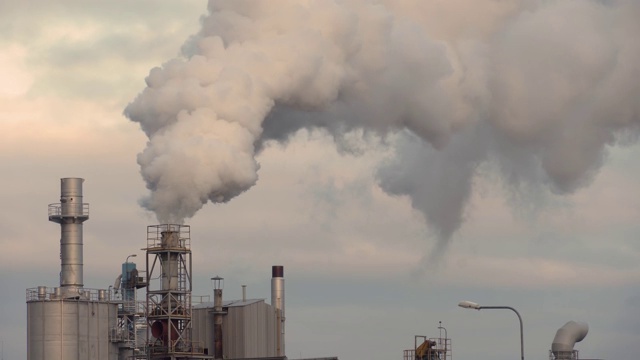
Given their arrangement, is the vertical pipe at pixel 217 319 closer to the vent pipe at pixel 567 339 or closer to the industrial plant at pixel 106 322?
the industrial plant at pixel 106 322

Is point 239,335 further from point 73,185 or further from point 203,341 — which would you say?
point 73,185

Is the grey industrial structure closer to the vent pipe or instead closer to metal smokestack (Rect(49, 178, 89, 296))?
metal smokestack (Rect(49, 178, 89, 296))

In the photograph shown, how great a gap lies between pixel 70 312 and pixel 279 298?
15.1m

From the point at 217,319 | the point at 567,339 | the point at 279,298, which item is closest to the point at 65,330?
the point at 217,319

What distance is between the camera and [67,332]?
83500 mm

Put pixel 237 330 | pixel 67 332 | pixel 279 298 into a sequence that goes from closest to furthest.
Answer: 1. pixel 67 332
2. pixel 237 330
3. pixel 279 298

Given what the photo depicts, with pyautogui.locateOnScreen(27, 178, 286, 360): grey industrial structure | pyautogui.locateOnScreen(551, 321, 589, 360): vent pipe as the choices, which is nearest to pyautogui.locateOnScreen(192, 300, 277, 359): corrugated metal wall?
pyautogui.locateOnScreen(27, 178, 286, 360): grey industrial structure

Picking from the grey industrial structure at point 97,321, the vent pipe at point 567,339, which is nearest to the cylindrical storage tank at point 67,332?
the grey industrial structure at point 97,321

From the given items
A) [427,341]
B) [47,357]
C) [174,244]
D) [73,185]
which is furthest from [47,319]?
[427,341]

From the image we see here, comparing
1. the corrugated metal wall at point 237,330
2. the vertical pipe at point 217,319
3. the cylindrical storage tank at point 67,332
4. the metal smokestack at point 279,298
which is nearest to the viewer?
the cylindrical storage tank at point 67,332

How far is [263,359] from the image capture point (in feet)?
252

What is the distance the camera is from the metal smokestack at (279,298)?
8994 centimetres

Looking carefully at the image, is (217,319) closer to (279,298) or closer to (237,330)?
(237,330)

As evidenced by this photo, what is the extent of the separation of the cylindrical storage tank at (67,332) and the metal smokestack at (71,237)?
4.11ft
